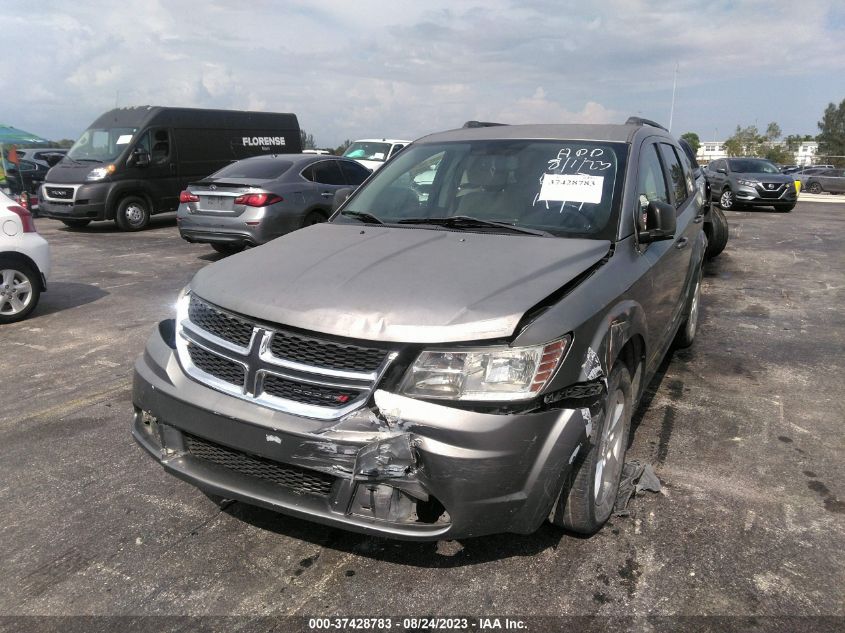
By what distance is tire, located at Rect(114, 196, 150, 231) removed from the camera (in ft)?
43.3

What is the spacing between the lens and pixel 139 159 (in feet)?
43.7

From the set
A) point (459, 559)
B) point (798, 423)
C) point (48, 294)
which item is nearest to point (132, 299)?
point (48, 294)

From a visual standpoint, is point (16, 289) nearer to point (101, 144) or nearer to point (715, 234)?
point (101, 144)

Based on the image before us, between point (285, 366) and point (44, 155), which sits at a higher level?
point (44, 155)

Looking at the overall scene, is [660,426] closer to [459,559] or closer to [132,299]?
[459,559]

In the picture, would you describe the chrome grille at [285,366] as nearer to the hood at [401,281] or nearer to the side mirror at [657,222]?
the hood at [401,281]

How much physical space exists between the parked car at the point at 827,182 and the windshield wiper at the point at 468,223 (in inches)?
1358

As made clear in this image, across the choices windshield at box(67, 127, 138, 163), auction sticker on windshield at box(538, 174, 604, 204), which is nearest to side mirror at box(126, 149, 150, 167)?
windshield at box(67, 127, 138, 163)

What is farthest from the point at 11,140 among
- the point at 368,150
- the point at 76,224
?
the point at 368,150

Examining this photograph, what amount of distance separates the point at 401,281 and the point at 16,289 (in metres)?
5.61

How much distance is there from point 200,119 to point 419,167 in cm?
1198

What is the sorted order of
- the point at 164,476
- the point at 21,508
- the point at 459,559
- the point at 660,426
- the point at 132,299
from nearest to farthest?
the point at 459,559, the point at 21,508, the point at 164,476, the point at 660,426, the point at 132,299

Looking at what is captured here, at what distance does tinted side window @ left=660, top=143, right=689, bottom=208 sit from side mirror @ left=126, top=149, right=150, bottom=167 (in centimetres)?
1152

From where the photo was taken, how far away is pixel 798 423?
162 inches
